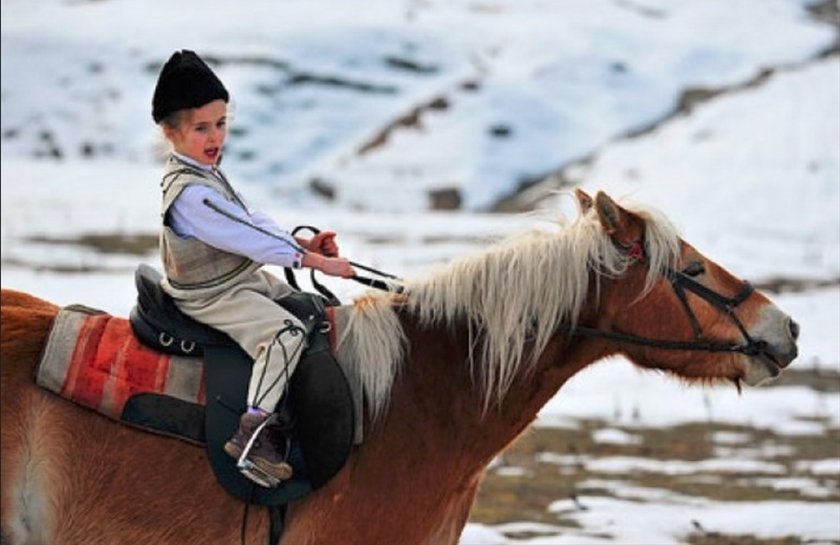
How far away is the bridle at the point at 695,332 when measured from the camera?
18.2 feet

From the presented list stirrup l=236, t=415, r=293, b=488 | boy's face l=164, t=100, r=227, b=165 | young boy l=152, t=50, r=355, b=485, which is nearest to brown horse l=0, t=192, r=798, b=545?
stirrup l=236, t=415, r=293, b=488

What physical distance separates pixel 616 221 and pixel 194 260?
154 centimetres

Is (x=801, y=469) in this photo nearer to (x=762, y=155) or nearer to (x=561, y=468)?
(x=561, y=468)

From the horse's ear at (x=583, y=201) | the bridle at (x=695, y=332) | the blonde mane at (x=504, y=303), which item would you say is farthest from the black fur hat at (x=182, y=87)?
the bridle at (x=695, y=332)

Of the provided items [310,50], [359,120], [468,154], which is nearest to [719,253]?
[468,154]

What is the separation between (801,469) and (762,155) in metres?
18.3

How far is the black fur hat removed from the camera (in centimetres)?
536

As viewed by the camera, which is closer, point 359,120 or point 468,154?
point 468,154

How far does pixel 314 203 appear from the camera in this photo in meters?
35.2

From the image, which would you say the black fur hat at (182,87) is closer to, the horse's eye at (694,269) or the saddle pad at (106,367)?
the saddle pad at (106,367)

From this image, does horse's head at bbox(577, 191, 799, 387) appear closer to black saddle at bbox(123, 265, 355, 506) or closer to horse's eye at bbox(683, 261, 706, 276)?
horse's eye at bbox(683, 261, 706, 276)

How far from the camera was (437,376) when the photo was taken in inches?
215

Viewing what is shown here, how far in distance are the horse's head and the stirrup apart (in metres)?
1.23

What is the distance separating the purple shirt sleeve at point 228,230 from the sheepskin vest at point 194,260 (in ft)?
0.16
